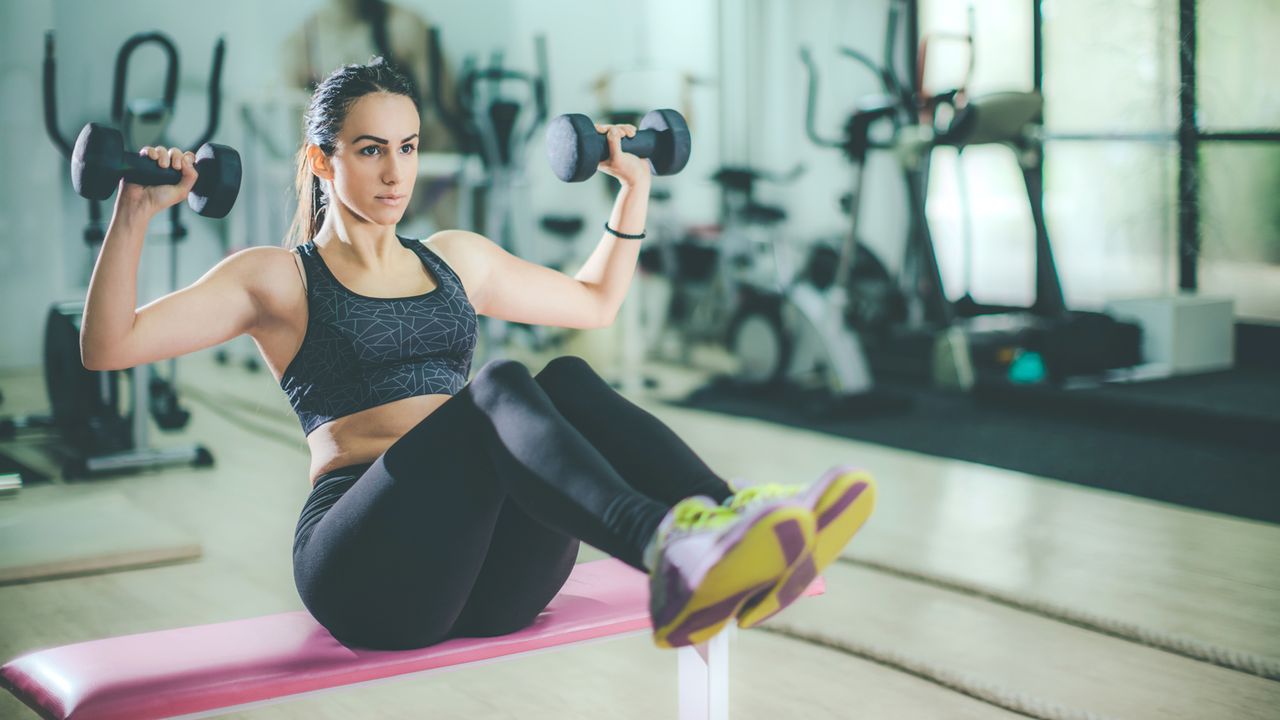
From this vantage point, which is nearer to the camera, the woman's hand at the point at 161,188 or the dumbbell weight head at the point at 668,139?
the woman's hand at the point at 161,188

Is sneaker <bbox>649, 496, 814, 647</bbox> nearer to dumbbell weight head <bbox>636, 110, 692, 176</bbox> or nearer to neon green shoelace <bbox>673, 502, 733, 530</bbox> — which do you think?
neon green shoelace <bbox>673, 502, 733, 530</bbox>

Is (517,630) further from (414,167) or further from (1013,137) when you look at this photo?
(1013,137)

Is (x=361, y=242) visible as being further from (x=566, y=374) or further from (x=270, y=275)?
(x=566, y=374)

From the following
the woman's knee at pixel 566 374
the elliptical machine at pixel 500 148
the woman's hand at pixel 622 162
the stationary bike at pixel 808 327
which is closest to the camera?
the woman's knee at pixel 566 374

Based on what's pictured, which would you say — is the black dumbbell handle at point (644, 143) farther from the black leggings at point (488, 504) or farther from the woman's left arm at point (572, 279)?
the black leggings at point (488, 504)

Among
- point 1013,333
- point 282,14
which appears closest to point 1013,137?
point 1013,333

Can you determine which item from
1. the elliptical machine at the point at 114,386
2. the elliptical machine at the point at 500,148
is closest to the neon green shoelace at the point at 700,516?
the elliptical machine at the point at 114,386

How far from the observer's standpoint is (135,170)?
128 cm

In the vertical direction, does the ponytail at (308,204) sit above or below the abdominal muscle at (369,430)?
above

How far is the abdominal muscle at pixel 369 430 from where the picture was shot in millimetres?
1452

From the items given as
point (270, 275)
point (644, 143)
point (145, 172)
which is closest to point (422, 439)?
point (270, 275)

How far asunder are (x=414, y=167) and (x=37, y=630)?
4.98 feet

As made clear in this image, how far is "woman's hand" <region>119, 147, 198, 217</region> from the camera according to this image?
129 cm

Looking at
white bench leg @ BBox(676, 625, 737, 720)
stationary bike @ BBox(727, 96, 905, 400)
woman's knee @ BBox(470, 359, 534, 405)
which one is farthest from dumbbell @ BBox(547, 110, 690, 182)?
stationary bike @ BBox(727, 96, 905, 400)
